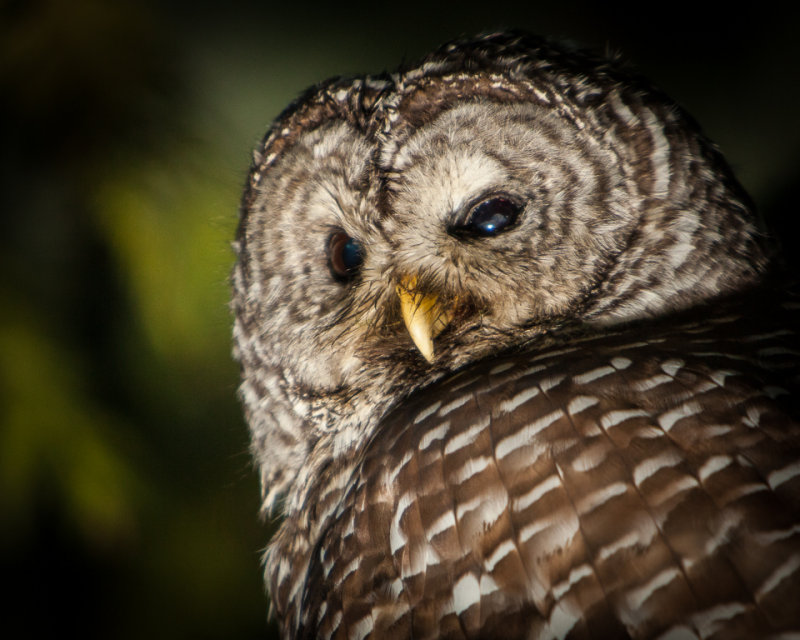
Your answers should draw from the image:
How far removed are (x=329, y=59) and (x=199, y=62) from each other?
0.36 metres

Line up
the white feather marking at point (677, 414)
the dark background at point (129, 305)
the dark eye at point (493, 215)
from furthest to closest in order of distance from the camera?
A: 1. the dark background at point (129, 305)
2. the dark eye at point (493, 215)
3. the white feather marking at point (677, 414)

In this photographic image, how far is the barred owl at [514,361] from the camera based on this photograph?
68 cm

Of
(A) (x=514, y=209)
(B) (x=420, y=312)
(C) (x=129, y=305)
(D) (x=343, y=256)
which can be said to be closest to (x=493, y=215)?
(A) (x=514, y=209)

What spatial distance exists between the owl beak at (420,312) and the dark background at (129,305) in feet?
2.10

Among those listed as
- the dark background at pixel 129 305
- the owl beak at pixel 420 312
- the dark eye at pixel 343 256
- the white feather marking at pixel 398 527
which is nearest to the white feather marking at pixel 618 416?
the white feather marking at pixel 398 527

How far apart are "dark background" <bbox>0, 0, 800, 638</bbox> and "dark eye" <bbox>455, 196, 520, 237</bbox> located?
687 millimetres

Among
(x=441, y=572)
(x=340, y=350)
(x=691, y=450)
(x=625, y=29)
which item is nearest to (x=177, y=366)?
(x=340, y=350)

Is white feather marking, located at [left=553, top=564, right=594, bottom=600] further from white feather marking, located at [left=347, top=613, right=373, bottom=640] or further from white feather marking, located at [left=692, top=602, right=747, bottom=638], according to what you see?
white feather marking, located at [left=347, top=613, right=373, bottom=640]

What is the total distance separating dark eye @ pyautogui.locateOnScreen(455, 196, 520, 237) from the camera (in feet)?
3.45

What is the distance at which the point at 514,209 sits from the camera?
106cm

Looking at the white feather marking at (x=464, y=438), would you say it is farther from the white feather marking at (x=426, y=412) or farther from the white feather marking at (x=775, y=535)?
the white feather marking at (x=775, y=535)

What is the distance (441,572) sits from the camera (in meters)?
0.77

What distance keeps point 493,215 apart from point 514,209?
1.4 inches

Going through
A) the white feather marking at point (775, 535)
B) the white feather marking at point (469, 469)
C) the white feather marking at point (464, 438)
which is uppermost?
the white feather marking at point (464, 438)
